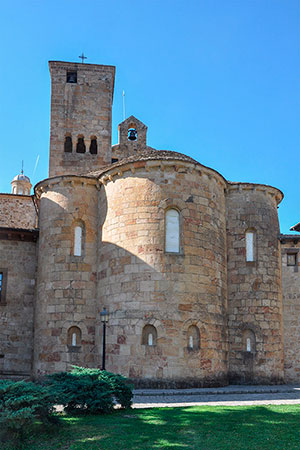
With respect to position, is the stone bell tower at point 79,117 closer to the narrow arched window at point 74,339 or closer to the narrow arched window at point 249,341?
the narrow arched window at point 74,339

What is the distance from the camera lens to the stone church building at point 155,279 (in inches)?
763

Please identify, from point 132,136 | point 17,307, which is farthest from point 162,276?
point 132,136

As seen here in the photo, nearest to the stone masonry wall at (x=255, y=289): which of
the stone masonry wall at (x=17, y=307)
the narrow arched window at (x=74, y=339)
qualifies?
the narrow arched window at (x=74, y=339)

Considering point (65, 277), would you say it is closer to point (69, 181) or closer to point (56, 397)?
point (69, 181)

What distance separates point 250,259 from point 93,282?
7.25m

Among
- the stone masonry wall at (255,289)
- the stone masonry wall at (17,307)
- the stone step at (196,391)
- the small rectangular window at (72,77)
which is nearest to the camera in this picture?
the stone step at (196,391)

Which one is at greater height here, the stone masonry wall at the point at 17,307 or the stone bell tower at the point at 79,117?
the stone bell tower at the point at 79,117

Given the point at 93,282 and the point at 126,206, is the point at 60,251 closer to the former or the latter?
the point at 93,282

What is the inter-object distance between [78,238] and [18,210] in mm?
19679

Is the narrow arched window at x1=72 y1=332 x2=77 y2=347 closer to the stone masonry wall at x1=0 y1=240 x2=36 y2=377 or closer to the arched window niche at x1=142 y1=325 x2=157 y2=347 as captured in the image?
the stone masonry wall at x1=0 y1=240 x2=36 y2=377

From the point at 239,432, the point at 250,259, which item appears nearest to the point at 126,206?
the point at 250,259

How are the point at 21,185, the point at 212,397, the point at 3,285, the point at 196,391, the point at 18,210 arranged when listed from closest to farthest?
1. the point at 212,397
2. the point at 196,391
3. the point at 3,285
4. the point at 18,210
5. the point at 21,185

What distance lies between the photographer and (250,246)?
23.5m

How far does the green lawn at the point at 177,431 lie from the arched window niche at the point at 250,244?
36.0ft
